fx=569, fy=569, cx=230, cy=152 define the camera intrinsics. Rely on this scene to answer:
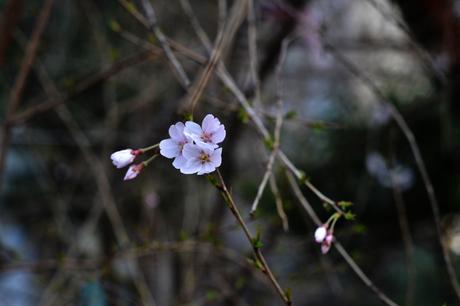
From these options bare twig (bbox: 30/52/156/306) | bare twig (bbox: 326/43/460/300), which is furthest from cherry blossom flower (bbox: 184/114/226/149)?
bare twig (bbox: 30/52/156/306)

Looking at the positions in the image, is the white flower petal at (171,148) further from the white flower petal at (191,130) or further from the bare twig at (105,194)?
the bare twig at (105,194)

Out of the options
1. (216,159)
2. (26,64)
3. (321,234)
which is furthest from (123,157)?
(26,64)

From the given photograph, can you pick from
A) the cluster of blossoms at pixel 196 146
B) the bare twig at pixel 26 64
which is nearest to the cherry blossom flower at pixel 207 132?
the cluster of blossoms at pixel 196 146

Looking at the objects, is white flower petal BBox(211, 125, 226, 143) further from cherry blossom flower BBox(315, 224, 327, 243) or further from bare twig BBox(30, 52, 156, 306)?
bare twig BBox(30, 52, 156, 306)

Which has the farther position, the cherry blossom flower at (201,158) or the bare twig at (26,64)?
the bare twig at (26,64)

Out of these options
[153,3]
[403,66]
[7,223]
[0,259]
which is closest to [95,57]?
[153,3]

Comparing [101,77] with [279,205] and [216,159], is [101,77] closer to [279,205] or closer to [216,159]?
[279,205]

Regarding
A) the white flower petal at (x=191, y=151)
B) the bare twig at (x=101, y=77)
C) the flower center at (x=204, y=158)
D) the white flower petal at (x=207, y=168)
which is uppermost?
the bare twig at (x=101, y=77)
